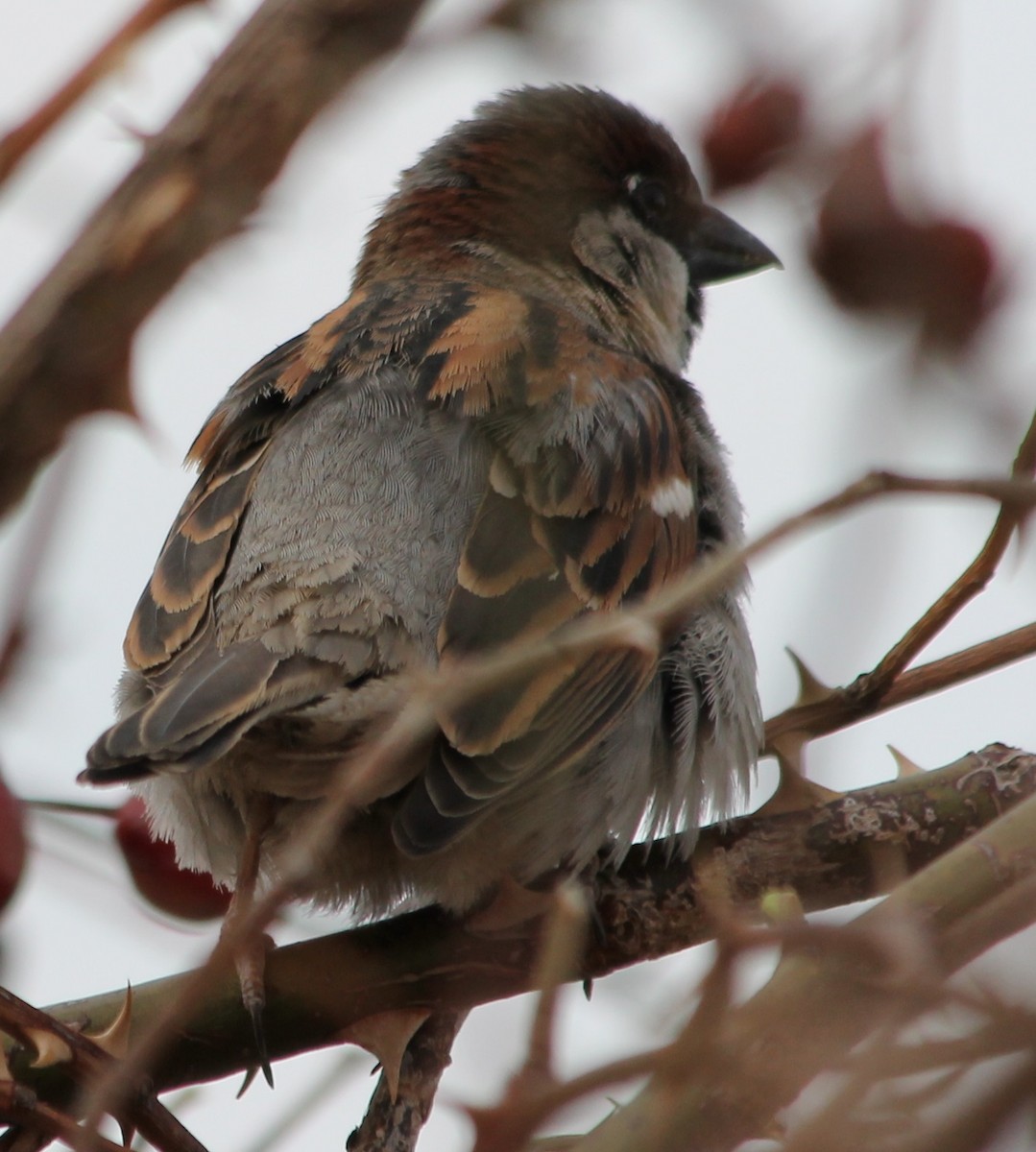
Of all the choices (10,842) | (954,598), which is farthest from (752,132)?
(10,842)

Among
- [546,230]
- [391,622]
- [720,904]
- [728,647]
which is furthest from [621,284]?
[720,904]

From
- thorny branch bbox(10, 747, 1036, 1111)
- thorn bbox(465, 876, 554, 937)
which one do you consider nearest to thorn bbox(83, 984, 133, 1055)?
thorny branch bbox(10, 747, 1036, 1111)

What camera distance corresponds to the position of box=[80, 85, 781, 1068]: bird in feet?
9.78

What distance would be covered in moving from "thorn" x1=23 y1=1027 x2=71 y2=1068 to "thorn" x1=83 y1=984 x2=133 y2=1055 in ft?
0.35

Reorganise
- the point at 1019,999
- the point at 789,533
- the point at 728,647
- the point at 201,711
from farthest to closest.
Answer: the point at 728,647
the point at 201,711
the point at 789,533
the point at 1019,999

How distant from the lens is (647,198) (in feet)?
15.9

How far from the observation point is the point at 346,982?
115 inches

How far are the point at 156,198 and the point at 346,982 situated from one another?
5.93 ft

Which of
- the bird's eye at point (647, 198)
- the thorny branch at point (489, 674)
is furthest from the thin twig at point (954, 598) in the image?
the bird's eye at point (647, 198)

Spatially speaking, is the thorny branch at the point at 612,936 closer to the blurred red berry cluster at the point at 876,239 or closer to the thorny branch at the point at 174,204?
the blurred red berry cluster at the point at 876,239

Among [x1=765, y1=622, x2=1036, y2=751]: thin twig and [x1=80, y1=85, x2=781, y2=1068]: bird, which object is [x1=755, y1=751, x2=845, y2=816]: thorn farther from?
[x1=80, y1=85, x2=781, y2=1068]: bird

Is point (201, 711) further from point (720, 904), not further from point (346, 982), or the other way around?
point (720, 904)

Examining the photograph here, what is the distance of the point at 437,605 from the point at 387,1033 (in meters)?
0.86

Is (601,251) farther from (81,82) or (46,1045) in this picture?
(81,82)
